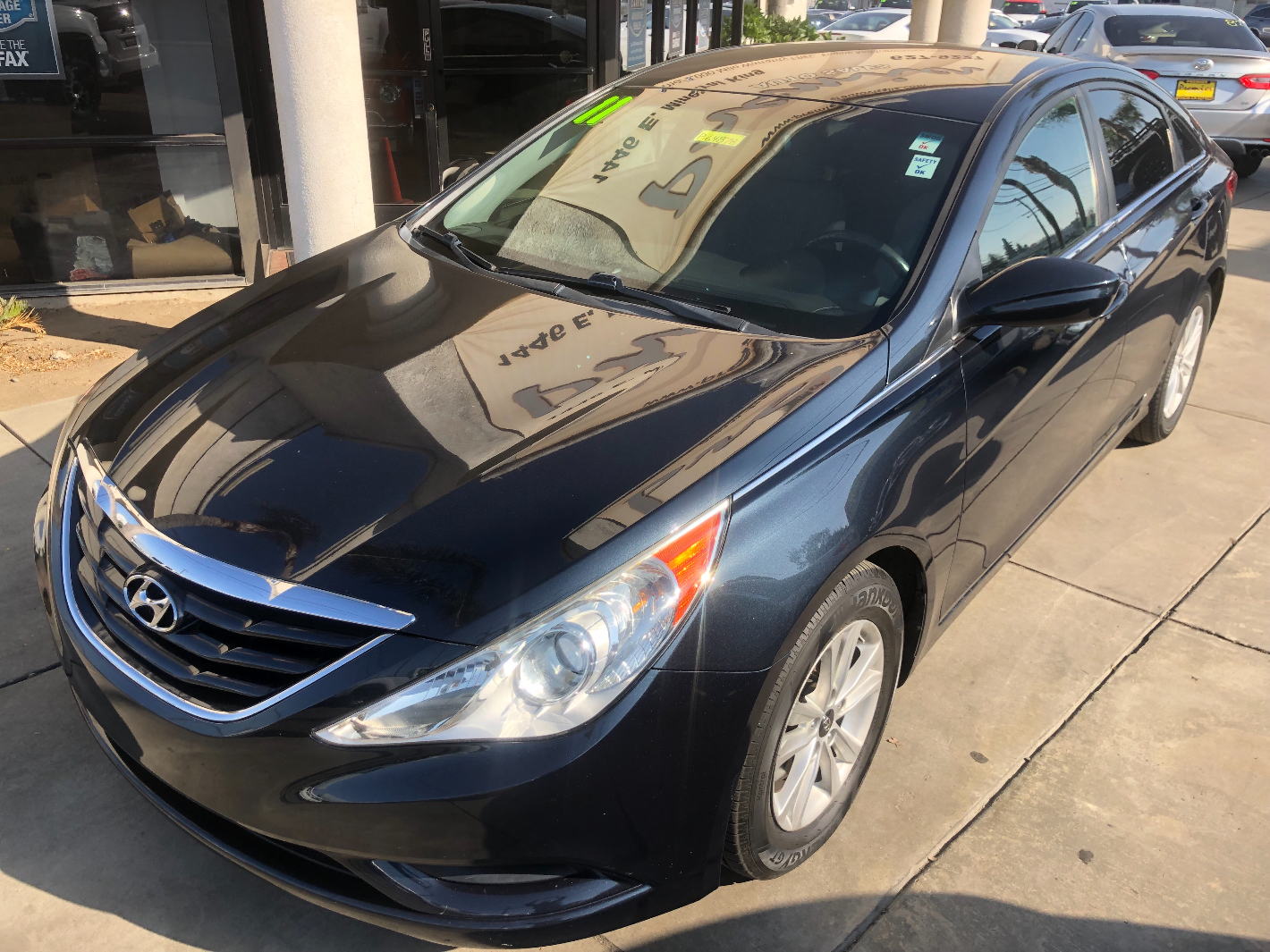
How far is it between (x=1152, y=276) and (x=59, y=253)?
570cm

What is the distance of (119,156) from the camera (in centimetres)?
613

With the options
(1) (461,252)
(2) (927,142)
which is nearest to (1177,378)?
(2) (927,142)

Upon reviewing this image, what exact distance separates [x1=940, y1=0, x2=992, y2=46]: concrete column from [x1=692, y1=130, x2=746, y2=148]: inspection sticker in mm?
7608

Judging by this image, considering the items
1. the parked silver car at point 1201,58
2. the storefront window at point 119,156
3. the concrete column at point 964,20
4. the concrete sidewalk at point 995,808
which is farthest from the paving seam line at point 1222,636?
the concrete column at point 964,20

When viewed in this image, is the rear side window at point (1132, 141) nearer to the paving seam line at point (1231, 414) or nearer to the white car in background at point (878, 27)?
the paving seam line at point (1231, 414)

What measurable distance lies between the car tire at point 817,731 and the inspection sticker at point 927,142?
119 centimetres

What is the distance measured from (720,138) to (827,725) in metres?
1.70

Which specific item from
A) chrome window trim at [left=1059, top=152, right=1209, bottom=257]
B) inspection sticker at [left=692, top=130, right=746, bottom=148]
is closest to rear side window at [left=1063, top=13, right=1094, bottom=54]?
chrome window trim at [left=1059, top=152, right=1209, bottom=257]

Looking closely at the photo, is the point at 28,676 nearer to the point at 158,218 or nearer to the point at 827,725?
the point at 827,725

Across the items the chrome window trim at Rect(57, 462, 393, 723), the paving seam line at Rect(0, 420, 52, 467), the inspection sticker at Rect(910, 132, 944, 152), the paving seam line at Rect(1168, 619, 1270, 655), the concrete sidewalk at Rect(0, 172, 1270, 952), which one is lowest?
the paving seam line at Rect(1168, 619, 1270, 655)

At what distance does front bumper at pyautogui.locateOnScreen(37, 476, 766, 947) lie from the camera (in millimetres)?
1801

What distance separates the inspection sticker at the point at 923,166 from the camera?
2771 mm

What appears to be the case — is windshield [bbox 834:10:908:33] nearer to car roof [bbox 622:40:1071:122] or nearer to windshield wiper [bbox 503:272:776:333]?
car roof [bbox 622:40:1071:122]

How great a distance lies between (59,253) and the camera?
20.2 ft
